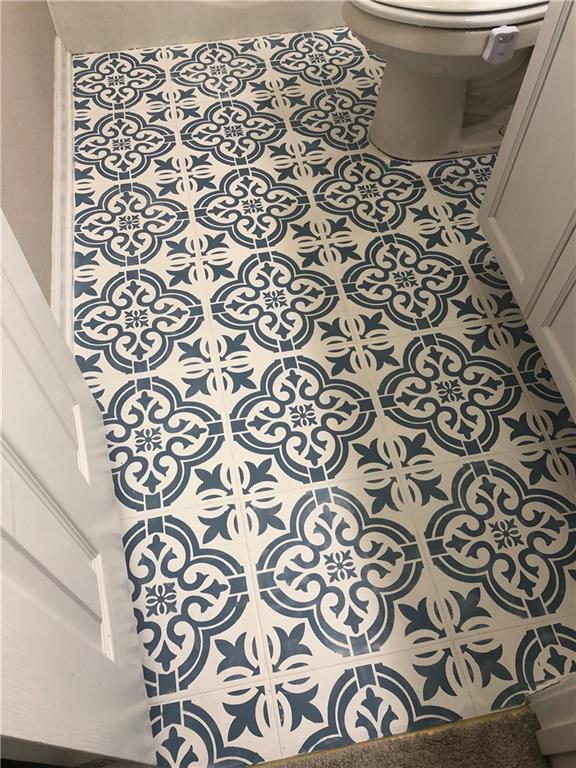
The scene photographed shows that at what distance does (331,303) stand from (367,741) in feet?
2.82

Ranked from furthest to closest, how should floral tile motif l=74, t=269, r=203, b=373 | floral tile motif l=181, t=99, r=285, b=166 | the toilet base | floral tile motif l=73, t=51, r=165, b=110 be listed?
floral tile motif l=73, t=51, r=165, b=110 < floral tile motif l=181, t=99, r=285, b=166 < the toilet base < floral tile motif l=74, t=269, r=203, b=373

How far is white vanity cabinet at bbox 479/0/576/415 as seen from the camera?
89 cm

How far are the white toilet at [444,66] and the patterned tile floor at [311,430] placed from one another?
0.24ft

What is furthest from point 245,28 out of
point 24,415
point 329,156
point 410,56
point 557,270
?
point 24,415

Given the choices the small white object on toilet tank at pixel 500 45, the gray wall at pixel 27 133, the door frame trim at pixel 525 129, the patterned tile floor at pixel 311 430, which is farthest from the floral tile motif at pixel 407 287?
the gray wall at pixel 27 133

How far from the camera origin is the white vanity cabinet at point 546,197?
2.93ft

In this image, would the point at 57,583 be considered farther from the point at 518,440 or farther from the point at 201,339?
the point at 518,440

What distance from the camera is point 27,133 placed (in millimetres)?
1334

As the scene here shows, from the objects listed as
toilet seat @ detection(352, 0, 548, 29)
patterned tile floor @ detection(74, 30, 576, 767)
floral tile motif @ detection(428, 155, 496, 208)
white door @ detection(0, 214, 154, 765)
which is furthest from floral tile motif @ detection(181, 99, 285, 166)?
white door @ detection(0, 214, 154, 765)

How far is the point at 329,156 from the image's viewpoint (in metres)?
1.63

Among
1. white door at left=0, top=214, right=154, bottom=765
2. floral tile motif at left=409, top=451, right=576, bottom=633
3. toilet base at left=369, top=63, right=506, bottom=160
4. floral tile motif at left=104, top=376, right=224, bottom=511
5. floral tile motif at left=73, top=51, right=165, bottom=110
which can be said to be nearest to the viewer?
white door at left=0, top=214, right=154, bottom=765

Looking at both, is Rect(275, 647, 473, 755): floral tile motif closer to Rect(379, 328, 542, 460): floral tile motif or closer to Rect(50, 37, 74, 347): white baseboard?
Rect(379, 328, 542, 460): floral tile motif

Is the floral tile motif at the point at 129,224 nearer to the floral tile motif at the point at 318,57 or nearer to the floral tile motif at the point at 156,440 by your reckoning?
the floral tile motif at the point at 156,440

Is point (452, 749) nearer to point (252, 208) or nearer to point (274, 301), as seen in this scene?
point (274, 301)
